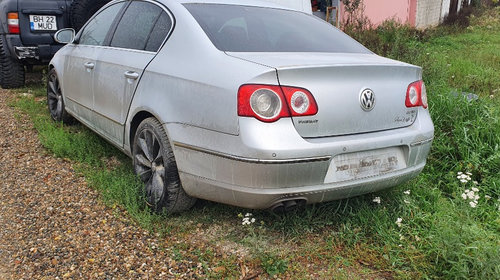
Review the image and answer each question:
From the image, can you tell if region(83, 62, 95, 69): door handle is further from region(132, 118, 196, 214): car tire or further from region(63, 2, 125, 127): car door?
region(132, 118, 196, 214): car tire

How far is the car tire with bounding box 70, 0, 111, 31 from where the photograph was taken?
20.2ft

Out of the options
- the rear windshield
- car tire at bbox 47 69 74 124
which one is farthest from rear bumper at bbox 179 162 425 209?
car tire at bbox 47 69 74 124

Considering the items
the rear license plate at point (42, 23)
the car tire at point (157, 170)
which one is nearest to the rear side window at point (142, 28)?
the car tire at point (157, 170)

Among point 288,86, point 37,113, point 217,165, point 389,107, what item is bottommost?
point 37,113

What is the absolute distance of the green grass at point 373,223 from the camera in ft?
7.79

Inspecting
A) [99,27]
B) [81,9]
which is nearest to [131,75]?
[99,27]

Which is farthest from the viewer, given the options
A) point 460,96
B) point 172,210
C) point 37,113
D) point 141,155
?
point 37,113

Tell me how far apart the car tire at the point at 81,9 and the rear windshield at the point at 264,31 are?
Result: 3.76 m

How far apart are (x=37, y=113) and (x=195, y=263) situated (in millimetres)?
3994

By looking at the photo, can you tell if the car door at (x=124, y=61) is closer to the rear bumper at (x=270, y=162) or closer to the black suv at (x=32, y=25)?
the rear bumper at (x=270, y=162)

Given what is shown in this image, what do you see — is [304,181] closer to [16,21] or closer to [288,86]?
[288,86]

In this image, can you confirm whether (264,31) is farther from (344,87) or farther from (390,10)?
(390,10)

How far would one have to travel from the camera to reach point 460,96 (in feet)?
13.7

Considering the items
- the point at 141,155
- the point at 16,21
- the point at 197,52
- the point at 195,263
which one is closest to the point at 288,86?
the point at 197,52
